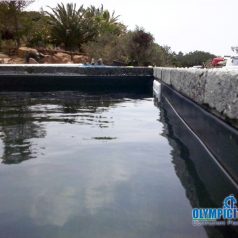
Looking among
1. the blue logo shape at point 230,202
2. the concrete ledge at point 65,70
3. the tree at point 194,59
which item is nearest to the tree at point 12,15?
Answer: the tree at point 194,59

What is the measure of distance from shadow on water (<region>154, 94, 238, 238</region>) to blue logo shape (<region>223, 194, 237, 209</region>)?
0.13ft

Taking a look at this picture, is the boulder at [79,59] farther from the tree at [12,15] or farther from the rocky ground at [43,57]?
the tree at [12,15]

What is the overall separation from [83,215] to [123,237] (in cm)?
42

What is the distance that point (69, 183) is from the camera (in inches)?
121

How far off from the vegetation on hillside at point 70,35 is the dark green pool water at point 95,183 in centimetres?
1873

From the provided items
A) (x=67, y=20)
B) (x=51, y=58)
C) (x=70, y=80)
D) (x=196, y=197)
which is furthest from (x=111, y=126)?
(x=67, y=20)

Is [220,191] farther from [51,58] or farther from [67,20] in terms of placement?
[67,20]

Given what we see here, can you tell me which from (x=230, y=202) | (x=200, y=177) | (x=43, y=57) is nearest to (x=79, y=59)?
(x=43, y=57)

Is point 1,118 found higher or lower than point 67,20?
lower

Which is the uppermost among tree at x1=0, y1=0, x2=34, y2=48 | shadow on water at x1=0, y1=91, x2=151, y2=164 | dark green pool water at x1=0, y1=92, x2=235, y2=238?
tree at x1=0, y1=0, x2=34, y2=48

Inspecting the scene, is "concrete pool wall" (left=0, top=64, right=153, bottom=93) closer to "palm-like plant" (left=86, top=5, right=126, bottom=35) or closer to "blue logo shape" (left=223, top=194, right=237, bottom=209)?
"blue logo shape" (left=223, top=194, right=237, bottom=209)

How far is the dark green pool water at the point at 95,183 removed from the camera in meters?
2.20

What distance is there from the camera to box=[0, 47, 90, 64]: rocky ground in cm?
2544

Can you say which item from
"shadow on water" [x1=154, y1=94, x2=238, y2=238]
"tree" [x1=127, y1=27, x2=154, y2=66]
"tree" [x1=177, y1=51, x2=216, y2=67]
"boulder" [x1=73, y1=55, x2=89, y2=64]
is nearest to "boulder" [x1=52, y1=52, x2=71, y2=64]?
"boulder" [x1=73, y1=55, x2=89, y2=64]
